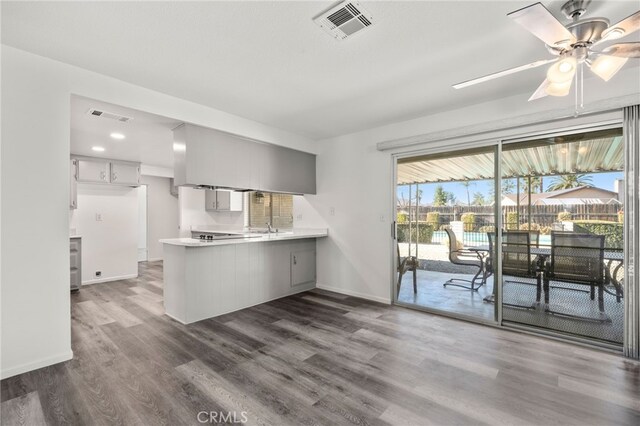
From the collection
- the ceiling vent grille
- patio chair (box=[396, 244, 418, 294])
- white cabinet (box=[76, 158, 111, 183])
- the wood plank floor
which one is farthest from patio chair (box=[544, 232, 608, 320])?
white cabinet (box=[76, 158, 111, 183])

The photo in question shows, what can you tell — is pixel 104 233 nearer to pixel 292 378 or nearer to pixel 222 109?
pixel 222 109

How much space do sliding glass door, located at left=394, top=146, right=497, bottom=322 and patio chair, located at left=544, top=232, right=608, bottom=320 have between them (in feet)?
1.91

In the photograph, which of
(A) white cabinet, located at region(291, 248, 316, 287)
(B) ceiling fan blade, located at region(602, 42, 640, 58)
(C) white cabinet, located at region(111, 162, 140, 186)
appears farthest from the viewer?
(C) white cabinet, located at region(111, 162, 140, 186)

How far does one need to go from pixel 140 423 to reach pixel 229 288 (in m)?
2.06

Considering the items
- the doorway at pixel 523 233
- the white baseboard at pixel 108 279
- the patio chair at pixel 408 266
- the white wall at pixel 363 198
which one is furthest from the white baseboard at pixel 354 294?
the white baseboard at pixel 108 279

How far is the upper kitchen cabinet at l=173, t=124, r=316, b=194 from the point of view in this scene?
136 inches

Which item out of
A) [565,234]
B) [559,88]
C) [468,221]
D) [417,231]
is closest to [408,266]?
[417,231]

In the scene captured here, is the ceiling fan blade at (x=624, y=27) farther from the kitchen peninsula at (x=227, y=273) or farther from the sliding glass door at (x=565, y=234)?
the kitchen peninsula at (x=227, y=273)

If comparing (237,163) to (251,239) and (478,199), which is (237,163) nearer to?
(251,239)

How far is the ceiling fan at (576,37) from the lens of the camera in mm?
1557

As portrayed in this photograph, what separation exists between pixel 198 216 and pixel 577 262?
7296 millimetres

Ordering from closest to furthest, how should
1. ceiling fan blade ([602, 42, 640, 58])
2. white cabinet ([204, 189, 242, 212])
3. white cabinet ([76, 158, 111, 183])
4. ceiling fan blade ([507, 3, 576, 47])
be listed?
ceiling fan blade ([507, 3, 576, 47]), ceiling fan blade ([602, 42, 640, 58]), white cabinet ([76, 158, 111, 183]), white cabinet ([204, 189, 242, 212])

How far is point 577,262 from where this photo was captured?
2.95 m

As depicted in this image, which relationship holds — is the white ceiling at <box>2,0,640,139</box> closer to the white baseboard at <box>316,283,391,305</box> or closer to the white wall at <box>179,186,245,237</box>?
the white baseboard at <box>316,283,391,305</box>
